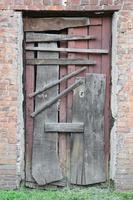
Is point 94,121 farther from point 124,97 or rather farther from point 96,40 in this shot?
point 96,40

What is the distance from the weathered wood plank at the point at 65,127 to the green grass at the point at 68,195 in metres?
0.83

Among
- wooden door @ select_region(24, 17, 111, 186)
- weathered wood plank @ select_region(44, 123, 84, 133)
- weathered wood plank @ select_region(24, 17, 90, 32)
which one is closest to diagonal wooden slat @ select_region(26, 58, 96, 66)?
wooden door @ select_region(24, 17, 111, 186)

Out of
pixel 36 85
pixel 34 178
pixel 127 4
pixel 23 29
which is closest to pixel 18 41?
pixel 23 29

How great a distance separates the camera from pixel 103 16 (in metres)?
6.05

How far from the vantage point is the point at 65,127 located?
20.0 feet

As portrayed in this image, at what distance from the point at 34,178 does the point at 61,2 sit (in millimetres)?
2465

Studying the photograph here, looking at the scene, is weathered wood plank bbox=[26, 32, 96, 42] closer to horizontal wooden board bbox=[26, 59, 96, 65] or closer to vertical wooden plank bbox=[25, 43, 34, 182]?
vertical wooden plank bbox=[25, 43, 34, 182]

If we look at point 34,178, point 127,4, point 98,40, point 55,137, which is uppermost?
point 127,4

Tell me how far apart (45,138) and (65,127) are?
0.33m

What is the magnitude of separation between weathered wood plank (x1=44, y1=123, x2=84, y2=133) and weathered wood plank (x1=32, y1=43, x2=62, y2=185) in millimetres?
67

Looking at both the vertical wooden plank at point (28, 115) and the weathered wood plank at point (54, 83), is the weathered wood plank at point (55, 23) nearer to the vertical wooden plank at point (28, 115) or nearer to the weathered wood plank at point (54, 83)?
the vertical wooden plank at point (28, 115)

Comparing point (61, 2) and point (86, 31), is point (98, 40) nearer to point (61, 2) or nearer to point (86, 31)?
point (86, 31)

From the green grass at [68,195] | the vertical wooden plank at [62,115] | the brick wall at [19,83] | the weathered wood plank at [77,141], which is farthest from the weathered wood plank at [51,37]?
the green grass at [68,195]

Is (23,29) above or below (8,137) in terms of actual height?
above
